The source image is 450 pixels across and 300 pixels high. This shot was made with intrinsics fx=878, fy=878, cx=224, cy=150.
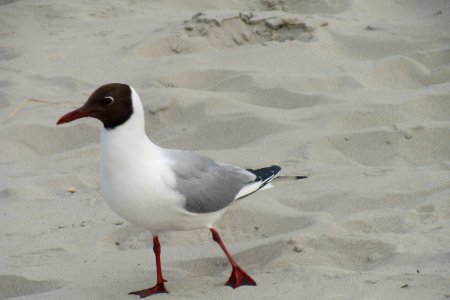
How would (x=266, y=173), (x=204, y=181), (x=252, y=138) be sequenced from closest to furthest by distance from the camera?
(x=204, y=181)
(x=266, y=173)
(x=252, y=138)

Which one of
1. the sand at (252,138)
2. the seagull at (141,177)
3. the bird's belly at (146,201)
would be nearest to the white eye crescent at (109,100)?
the seagull at (141,177)

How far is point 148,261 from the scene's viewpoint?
12.2 ft

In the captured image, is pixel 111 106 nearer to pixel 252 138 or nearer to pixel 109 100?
pixel 109 100

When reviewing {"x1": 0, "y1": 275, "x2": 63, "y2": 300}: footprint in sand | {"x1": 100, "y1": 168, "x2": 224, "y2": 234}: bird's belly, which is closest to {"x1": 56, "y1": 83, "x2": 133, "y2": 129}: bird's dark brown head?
{"x1": 100, "y1": 168, "x2": 224, "y2": 234}: bird's belly

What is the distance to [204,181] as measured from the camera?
11.3 feet

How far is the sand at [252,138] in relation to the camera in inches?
136

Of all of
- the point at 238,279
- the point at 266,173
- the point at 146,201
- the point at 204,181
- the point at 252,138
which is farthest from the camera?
the point at 252,138

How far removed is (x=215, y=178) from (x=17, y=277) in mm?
883

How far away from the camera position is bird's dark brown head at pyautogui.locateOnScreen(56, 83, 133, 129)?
3240 millimetres

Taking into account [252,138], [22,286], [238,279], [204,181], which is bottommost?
[252,138]

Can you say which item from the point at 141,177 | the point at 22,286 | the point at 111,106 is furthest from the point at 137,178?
the point at 22,286

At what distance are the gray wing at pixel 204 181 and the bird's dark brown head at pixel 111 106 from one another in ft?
0.85

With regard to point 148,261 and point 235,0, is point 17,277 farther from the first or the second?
point 235,0

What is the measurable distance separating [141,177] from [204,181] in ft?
1.11
